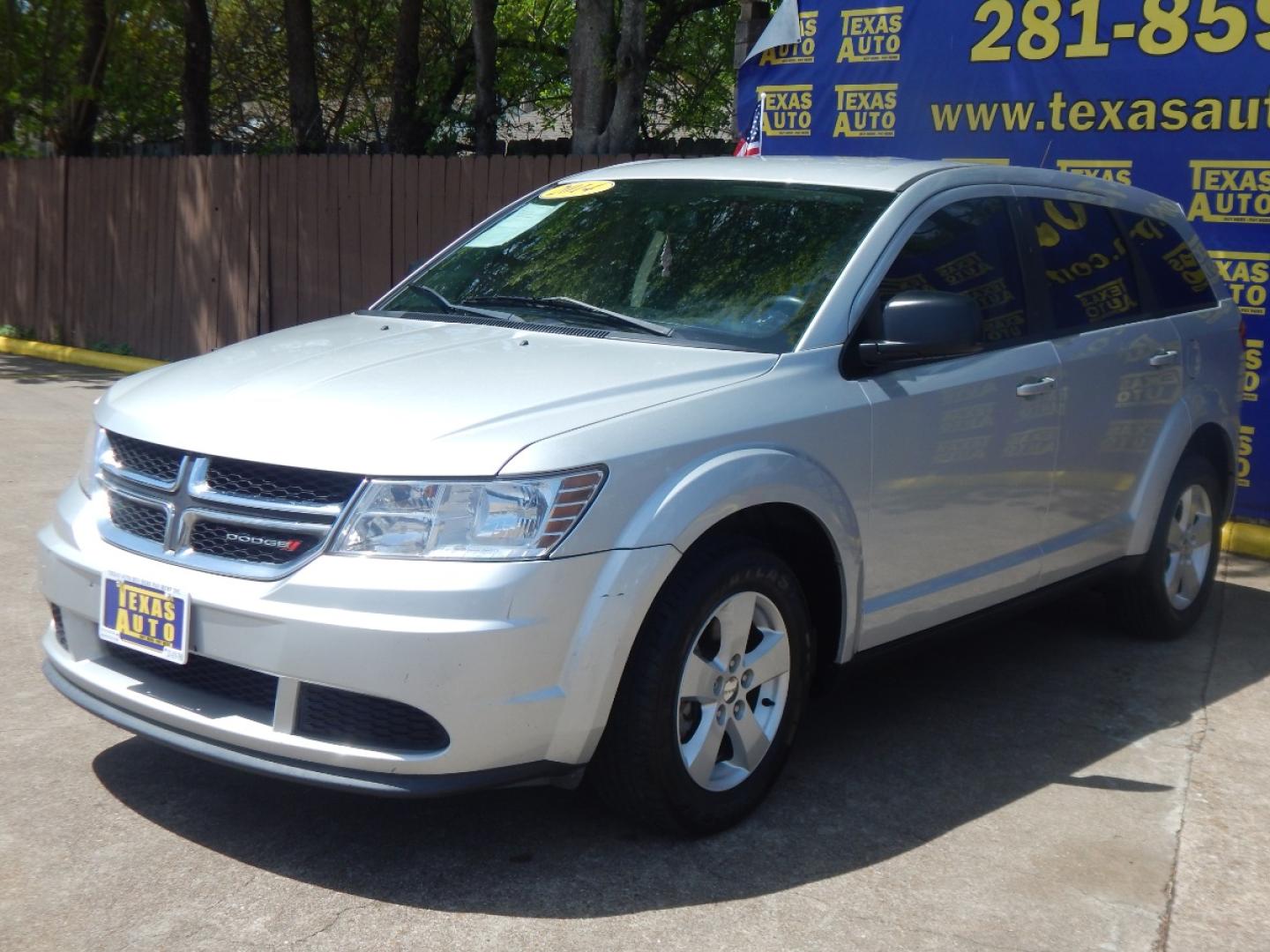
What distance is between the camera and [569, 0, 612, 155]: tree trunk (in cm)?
1201

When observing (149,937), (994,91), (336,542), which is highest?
(994,91)

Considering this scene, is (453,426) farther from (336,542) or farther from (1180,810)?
(1180,810)

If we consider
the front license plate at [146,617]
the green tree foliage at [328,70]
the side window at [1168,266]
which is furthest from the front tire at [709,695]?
the green tree foliage at [328,70]

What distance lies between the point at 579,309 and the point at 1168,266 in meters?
2.71

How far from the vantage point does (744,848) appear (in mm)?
4047

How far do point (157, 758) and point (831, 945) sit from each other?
2080mm

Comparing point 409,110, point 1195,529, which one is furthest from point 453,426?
point 409,110

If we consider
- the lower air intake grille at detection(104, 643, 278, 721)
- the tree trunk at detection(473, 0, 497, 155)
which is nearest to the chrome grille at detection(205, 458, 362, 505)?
the lower air intake grille at detection(104, 643, 278, 721)

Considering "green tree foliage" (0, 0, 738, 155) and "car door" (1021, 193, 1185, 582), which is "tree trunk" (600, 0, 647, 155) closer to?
"green tree foliage" (0, 0, 738, 155)

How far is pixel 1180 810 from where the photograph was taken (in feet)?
14.7

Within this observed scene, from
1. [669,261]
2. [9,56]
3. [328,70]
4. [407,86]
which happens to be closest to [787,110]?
[669,261]

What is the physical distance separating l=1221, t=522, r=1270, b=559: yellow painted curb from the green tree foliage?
361 inches

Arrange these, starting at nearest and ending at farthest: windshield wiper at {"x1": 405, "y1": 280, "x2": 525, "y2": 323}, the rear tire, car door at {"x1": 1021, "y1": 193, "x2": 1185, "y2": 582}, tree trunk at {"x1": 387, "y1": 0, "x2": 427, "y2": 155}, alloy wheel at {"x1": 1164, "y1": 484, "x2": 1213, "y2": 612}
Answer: windshield wiper at {"x1": 405, "y1": 280, "x2": 525, "y2": 323}, car door at {"x1": 1021, "y1": 193, "x2": 1185, "y2": 582}, the rear tire, alloy wheel at {"x1": 1164, "y1": 484, "x2": 1213, "y2": 612}, tree trunk at {"x1": 387, "y1": 0, "x2": 427, "y2": 155}

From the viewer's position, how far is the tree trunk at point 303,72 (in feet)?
55.1
